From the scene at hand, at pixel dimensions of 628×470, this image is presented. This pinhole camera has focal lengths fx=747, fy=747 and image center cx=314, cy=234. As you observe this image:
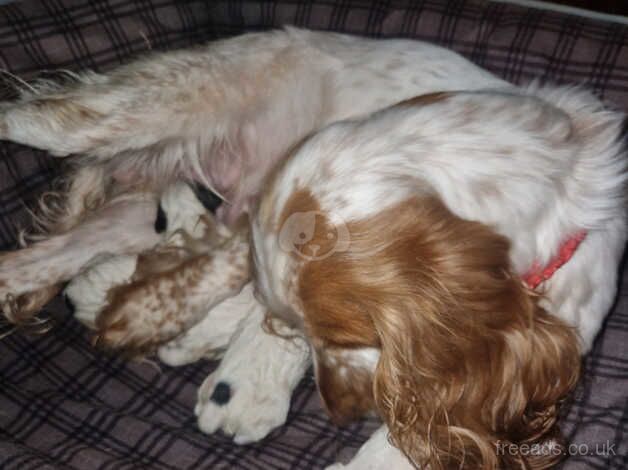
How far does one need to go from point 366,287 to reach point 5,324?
5.69ft

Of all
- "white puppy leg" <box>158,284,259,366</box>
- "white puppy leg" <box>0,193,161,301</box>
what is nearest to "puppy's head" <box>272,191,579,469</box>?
"white puppy leg" <box>158,284,259,366</box>

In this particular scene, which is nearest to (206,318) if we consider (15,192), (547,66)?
(15,192)

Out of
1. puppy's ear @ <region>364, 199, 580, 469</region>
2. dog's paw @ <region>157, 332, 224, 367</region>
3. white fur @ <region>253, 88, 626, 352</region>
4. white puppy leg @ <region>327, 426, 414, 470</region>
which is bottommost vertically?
dog's paw @ <region>157, 332, 224, 367</region>

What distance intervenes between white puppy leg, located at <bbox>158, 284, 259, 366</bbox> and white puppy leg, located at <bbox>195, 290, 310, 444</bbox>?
18 centimetres

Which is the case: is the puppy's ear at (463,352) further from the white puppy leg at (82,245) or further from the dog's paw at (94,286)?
the white puppy leg at (82,245)

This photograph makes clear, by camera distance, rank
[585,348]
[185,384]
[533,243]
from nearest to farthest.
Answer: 1. [533,243]
2. [585,348]
3. [185,384]

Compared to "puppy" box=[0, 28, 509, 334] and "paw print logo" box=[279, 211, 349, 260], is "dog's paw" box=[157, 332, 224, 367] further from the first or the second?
"paw print logo" box=[279, 211, 349, 260]

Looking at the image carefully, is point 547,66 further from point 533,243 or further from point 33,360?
point 33,360

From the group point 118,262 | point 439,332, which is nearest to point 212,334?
point 118,262

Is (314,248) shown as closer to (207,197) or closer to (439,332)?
(439,332)

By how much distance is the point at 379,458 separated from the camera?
7.83 feet

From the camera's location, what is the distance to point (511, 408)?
214 centimetres

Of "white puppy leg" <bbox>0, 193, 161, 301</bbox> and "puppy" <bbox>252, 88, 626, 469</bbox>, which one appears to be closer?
"puppy" <bbox>252, 88, 626, 469</bbox>
